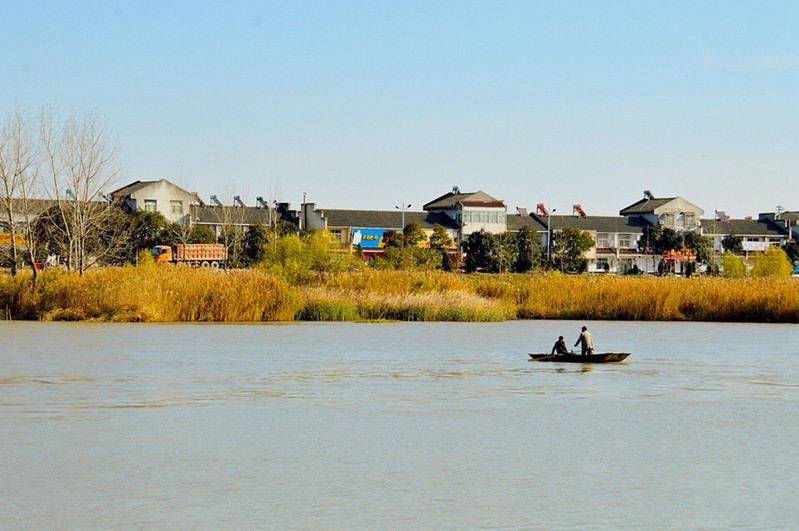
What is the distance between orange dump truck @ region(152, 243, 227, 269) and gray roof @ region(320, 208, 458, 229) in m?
26.0

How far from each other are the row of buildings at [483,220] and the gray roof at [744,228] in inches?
4.1

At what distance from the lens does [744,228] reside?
121 m

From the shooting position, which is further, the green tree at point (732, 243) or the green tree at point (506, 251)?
the green tree at point (732, 243)

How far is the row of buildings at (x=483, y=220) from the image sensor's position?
9831cm

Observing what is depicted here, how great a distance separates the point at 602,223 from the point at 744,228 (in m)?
17.1

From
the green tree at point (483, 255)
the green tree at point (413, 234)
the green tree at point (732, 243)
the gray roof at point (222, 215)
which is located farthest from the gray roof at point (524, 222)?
the gray roof at point (222, 215)

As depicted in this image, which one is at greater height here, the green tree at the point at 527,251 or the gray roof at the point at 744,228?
the gray roof at the point at 744,228

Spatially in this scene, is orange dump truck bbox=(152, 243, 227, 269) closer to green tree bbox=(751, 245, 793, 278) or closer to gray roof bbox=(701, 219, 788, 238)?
green tree bbox=(751, 245, 793, 278)

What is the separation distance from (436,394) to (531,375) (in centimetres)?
383

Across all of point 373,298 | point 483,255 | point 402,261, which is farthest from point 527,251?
point 373,298

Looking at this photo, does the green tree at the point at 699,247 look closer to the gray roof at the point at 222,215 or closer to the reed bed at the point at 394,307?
the gray roof at the point at 222,215

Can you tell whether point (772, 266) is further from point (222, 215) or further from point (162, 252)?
point (162, 252)

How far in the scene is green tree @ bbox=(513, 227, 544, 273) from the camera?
93.1 meters

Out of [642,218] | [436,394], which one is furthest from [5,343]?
[642,218]
